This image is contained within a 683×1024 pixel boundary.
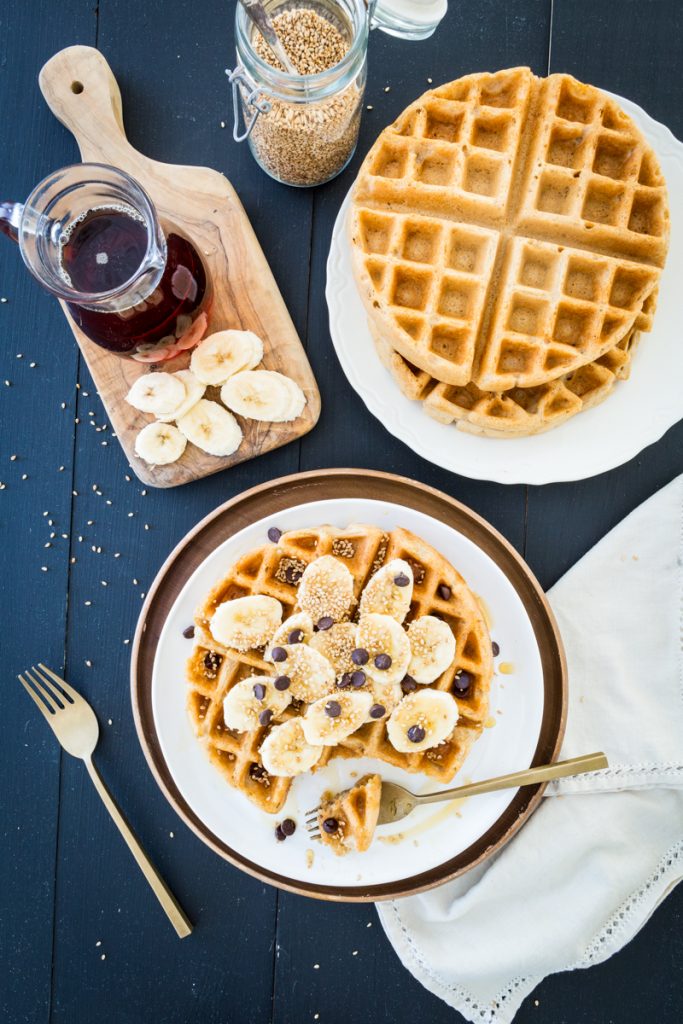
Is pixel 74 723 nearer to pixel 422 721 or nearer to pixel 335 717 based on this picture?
pixel 335 717

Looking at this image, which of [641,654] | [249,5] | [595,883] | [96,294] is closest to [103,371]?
[96,294]

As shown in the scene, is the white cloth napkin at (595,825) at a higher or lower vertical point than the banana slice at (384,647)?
lower

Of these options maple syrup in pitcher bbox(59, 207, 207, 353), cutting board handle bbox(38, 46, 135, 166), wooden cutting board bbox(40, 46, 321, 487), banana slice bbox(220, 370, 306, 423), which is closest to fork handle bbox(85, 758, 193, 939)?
wooden cutting board bbox(40, 46, 321, 487)

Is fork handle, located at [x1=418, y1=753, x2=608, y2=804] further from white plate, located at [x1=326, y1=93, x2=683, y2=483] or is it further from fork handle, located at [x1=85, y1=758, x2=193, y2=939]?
fork handle, located at [x1=85, y1=758, x2=193, y2=939]

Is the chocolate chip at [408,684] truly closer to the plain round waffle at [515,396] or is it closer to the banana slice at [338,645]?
the banana slice at [338,645]

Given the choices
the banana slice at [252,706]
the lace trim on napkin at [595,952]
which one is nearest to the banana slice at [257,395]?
the banana slice at [252,706]

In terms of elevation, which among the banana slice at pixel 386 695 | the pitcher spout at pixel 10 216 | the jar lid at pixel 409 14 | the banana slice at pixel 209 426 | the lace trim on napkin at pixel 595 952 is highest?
the jar lid at pixel 409 14

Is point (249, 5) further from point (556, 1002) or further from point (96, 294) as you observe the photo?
point (556, 1002)
